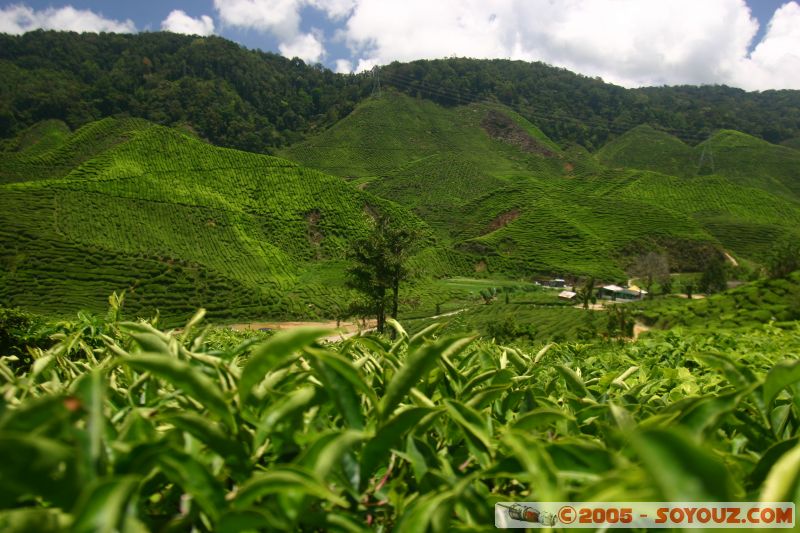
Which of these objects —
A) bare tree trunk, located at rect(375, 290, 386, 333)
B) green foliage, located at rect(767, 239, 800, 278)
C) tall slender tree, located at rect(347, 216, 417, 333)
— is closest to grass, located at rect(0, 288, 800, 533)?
green foliage, located at rect(767, 239, 800, 278)

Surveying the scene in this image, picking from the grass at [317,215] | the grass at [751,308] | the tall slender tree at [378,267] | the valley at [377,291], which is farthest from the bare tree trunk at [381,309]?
the grass at [751,308]

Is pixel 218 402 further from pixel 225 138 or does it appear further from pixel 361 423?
pixel 225 138

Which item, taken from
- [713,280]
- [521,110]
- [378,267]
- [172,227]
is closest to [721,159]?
[521,110]

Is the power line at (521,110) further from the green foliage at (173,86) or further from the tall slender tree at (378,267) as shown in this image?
the tall slender tree at (378,267)

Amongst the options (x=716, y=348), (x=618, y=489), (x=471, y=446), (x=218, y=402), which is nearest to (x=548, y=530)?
(x=618, y=489)

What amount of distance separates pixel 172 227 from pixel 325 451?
38.7m

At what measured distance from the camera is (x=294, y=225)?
40.9m

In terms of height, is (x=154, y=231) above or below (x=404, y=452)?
above

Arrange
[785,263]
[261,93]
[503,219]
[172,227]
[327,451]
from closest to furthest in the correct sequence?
[327,451], [785,263], [172,227], [503,219], [261,93]

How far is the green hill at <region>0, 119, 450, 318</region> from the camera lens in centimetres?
2745

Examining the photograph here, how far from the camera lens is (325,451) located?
0.49 m

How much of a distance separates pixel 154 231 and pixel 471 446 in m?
37.7

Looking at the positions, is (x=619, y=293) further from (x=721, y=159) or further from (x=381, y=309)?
(x=721, y=159)

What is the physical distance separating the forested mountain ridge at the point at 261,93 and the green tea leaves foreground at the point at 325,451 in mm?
85050
